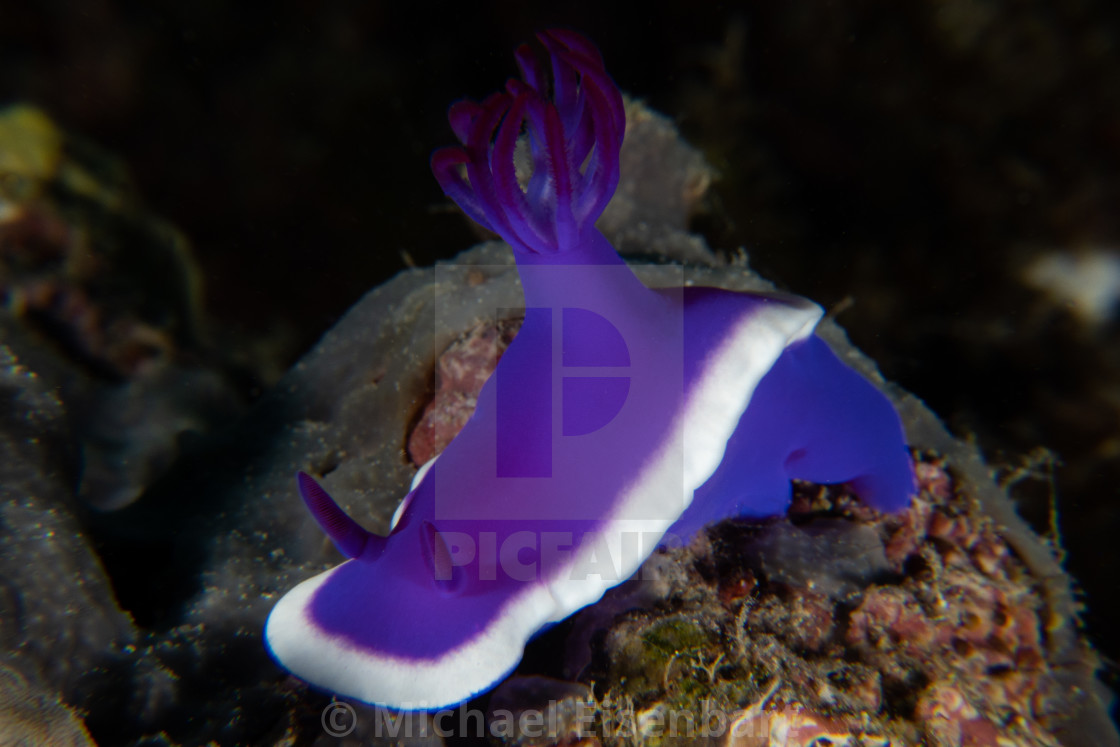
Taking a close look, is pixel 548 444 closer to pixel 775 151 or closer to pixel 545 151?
pixel 545 151

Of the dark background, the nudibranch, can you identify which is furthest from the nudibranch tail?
the dark background

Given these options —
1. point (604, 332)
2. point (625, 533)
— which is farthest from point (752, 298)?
point (625, 533)

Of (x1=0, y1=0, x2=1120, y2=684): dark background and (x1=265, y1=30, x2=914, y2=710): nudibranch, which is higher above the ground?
(x1=0, y1=0, x2=1120, y2=684): dark background

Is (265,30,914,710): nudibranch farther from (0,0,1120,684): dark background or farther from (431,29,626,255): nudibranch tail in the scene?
(0,0,1120,684): dark background

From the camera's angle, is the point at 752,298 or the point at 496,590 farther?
the point at 752,298

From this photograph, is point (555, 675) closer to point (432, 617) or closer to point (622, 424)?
point (432, 617)

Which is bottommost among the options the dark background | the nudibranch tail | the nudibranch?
the nudibranch

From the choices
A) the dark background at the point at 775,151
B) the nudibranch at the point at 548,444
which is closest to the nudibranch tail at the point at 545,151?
the nudibranch at the point at 548,444

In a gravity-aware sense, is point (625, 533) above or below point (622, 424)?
below
